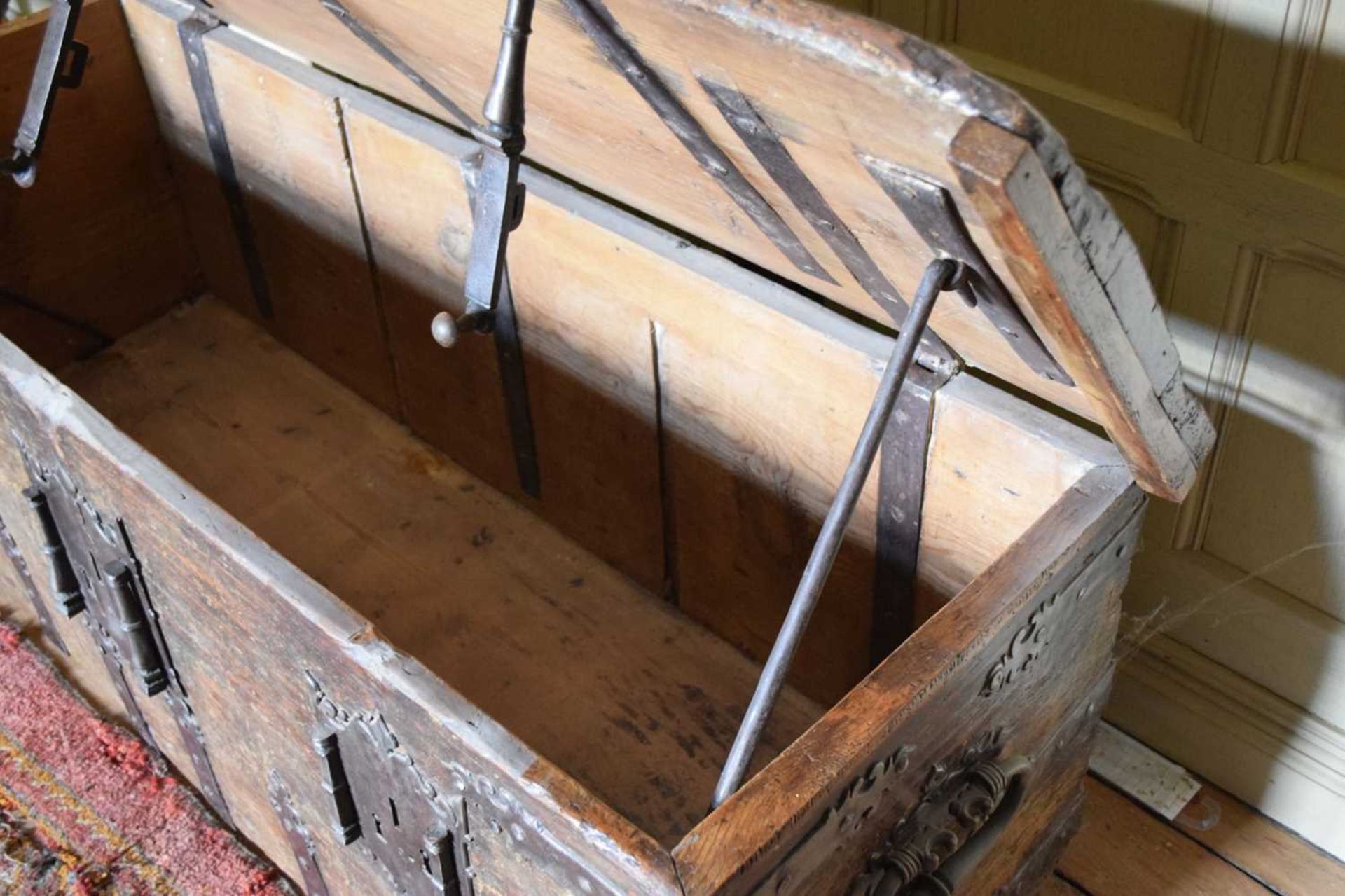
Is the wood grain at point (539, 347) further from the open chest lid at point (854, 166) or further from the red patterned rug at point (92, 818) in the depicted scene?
the red patterned rug at point (92, 818)

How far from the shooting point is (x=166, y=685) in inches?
58.4

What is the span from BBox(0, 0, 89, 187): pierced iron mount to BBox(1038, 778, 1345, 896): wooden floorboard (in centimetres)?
143

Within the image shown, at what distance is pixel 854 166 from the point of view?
2.89ft

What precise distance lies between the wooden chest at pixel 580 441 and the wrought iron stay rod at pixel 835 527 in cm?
4

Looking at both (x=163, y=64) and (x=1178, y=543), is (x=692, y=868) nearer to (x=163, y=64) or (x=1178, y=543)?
(x=1178, y=543)

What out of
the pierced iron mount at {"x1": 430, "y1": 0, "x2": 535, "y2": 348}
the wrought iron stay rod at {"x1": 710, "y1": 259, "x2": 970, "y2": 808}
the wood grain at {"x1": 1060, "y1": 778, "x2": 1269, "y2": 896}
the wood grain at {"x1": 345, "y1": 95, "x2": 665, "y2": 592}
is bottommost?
the wood grain at {"x1": 1060, "y1": 778, "x2": 1269, "y2": 896}

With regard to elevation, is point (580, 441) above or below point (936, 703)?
below

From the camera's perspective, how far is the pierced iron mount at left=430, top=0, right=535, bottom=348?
97 centimetres

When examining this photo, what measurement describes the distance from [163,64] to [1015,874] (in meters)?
1.56

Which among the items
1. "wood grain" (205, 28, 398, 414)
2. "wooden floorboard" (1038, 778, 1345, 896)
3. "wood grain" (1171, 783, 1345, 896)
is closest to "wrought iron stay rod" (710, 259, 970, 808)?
"wooden floorboard" (1038, 778, 1345, 896)

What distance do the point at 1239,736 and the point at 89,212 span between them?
170 cm

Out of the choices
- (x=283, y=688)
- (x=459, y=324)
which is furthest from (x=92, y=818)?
(x=459, y=324)

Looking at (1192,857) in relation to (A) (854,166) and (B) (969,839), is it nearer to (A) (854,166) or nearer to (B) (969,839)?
(B) (969,839)

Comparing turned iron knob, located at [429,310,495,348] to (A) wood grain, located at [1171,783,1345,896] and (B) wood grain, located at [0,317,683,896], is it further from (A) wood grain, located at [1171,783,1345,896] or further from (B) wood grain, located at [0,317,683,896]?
(A) wood grain, located at [1171,783,1345,896]
